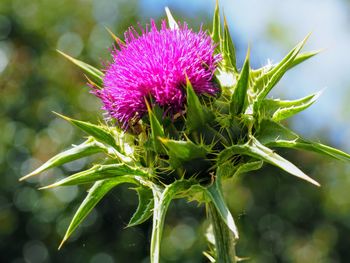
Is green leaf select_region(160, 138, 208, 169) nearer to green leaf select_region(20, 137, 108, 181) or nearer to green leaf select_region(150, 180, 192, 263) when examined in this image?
green leaf select_region(150, 180, 192, 263)

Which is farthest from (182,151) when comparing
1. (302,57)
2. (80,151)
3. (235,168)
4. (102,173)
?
(302,57)

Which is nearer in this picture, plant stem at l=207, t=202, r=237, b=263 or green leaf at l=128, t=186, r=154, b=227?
green leaf at l=128, t=186, r=154, b=227

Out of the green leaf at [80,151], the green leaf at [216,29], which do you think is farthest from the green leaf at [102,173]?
the green leaf at [216,29]

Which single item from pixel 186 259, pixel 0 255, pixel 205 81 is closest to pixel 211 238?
pixel 205 81

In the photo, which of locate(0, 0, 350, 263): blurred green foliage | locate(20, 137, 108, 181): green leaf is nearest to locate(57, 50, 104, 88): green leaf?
locate(20, 137, 108, 181): green leaf

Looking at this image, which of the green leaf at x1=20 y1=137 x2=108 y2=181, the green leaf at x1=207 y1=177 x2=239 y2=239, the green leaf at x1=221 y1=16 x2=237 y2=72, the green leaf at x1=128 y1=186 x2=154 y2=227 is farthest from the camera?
the green leaf at x1=221 y1=16 x2=237 y2=72

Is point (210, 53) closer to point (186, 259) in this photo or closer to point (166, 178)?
point (166, 178)
